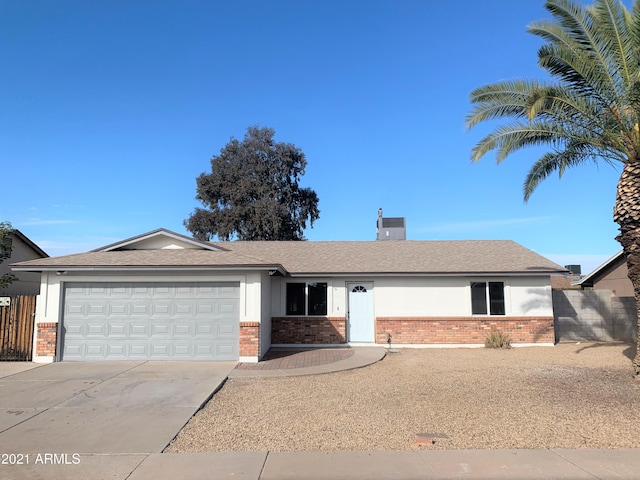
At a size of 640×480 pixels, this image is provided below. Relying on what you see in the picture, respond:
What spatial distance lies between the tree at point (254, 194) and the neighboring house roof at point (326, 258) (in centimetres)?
1367

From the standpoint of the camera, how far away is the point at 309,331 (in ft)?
50.8

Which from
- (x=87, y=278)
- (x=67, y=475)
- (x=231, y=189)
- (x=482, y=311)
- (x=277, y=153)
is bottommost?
(x=67, y=475)

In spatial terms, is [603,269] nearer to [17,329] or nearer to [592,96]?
[592,96]

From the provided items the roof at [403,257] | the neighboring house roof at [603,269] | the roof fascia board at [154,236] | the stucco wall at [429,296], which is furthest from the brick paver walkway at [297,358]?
the neighboring house roof at [603,269]

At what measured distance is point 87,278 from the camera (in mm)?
12547

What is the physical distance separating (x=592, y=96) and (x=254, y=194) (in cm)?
2702

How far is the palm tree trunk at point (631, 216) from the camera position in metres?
9.75

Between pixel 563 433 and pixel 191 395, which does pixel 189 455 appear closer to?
pixel 191 395

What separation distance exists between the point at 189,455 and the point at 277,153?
3239 centimetres

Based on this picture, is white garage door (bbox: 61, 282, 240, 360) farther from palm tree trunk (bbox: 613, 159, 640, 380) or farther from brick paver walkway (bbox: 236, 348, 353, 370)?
palm tree trunk (bbox: 613, 159, 640, 380)

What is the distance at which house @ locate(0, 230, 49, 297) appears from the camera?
64.2 ft

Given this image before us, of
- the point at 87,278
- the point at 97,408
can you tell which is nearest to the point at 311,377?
the point at 97,408

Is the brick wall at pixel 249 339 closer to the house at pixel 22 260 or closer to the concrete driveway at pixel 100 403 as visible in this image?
the concrete driveway at pixel 100 403

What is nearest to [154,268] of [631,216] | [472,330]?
[472,330]
